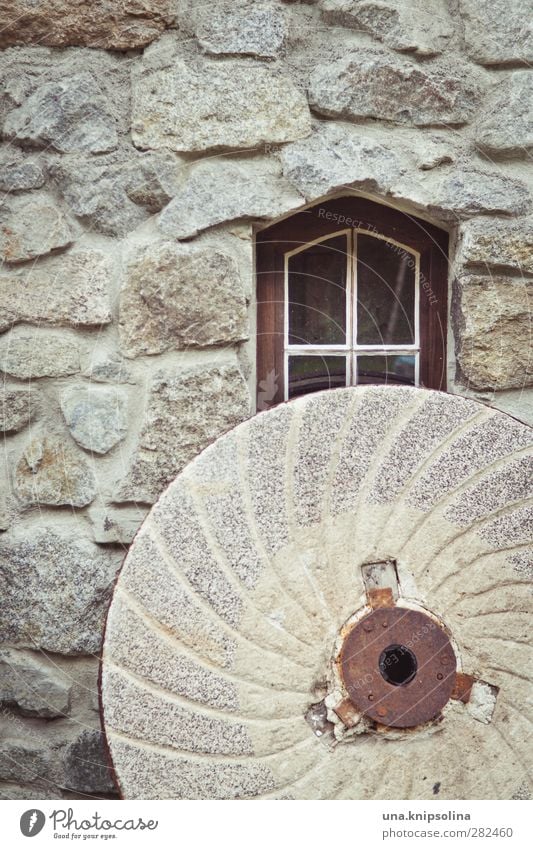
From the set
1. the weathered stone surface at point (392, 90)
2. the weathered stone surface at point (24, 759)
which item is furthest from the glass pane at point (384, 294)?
the weathered stone surface at point (24, 759)

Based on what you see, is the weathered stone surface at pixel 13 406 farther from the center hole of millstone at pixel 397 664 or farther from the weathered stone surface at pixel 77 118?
the center hole of millstone at pixel 397 664

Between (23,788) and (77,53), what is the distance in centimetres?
166

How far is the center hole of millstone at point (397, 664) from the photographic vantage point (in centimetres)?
146

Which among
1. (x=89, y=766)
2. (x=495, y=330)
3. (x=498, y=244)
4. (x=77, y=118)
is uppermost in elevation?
(x=77, y=118)

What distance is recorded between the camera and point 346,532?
4.83 ft

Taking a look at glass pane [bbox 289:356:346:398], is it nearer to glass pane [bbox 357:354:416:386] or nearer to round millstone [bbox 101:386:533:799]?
glass pane [bbox 357:354:416:386]

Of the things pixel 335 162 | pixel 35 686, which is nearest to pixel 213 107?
pixel 335 162

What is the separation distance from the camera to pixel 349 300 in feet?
6.65

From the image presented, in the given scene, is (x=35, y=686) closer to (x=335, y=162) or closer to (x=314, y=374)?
(x=314, y=374)

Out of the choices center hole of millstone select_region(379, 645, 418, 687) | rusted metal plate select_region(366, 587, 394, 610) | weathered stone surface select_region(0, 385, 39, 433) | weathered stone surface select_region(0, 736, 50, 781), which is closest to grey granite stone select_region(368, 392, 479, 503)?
rusted metal plate select_region(366, 587, 394, 610)

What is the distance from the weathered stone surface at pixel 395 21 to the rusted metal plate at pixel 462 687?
1.33 m

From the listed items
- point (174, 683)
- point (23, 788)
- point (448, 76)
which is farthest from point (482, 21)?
point (23, 788)

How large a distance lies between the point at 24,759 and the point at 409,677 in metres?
0.94

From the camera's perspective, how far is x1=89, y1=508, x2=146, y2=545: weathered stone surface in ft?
6.00
